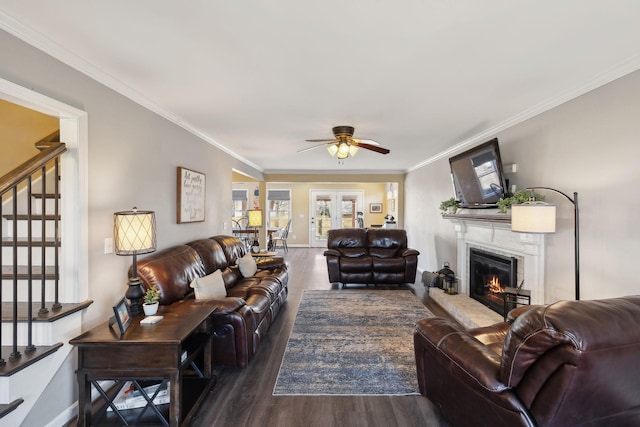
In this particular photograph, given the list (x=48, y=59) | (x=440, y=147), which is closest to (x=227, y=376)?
(x=48, y=59)

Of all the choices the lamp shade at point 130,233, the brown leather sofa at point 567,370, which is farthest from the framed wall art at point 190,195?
the brown leather sofa at point 567,370

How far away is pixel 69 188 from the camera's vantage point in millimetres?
2002

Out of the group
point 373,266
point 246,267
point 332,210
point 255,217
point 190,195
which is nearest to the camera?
point 190,195

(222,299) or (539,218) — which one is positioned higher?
(539,218)

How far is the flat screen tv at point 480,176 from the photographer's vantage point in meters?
3.28

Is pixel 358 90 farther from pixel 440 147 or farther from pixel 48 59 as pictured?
pixel 440 147

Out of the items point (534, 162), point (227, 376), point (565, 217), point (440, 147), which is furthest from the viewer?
point (440, 147)

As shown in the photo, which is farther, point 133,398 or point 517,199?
point 517,199

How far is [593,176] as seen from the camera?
242cm

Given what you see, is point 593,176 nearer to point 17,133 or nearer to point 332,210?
point 17,133

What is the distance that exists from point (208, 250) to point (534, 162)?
3786 millimetres

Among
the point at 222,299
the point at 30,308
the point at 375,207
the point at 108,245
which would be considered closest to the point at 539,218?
the point at 222,299

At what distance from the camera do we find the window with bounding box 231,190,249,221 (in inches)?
418

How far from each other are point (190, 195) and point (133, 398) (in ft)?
7.29
